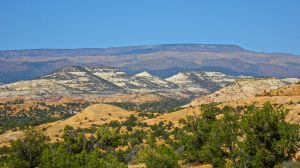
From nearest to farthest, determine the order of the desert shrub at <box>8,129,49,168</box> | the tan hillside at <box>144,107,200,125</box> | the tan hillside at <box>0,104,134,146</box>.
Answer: the desert shrub at <box>8,129,49,168</box> → the tan hillside at <box>0,104,134,146</box> → the tan hillside at <box>144,107,200,125</box>

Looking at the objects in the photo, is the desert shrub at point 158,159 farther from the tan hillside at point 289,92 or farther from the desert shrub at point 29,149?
the tan hillside at point 289,92

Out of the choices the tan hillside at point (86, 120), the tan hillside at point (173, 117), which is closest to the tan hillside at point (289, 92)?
the tan hillside at point (173, 117)

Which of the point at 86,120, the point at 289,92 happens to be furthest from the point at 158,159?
the point at 289,92

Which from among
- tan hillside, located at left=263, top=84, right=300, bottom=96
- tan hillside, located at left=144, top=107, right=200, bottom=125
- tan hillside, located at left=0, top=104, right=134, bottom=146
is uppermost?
tan hillside, located at left=263, top=84, right=300, bottom=96

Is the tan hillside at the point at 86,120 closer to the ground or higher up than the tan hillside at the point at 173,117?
closer to the ground

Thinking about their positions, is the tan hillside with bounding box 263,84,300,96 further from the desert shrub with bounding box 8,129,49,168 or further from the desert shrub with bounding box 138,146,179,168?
the desert shrub with bounding box 8,129,49,168

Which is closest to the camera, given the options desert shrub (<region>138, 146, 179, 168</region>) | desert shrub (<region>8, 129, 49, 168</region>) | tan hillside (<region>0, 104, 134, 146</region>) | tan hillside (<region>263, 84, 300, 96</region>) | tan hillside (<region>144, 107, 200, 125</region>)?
desert shrub (<region>138, 146, 179, 168</region>)

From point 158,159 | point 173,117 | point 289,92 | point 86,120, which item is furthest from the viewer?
point 289,92

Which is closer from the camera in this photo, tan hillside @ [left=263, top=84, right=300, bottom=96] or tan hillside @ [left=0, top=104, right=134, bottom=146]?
tan hillside @ [left=0, top=104, right=134, bottom=146]

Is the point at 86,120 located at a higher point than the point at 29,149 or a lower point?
lower

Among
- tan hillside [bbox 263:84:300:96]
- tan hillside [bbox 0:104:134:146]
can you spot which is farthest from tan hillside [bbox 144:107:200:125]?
tan hillside [bbox 263:84:300:96]

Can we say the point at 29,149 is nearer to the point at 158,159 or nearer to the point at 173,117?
the point at 158,159

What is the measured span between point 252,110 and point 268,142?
3.33m

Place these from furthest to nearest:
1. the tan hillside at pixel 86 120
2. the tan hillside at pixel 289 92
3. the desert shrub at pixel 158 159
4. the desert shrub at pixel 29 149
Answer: the tan hillside at pixel 289 92, the tan hillside at pixel 86 120, the desert shrub at pixel 29 149, the desert shrub at pixel 158 159
